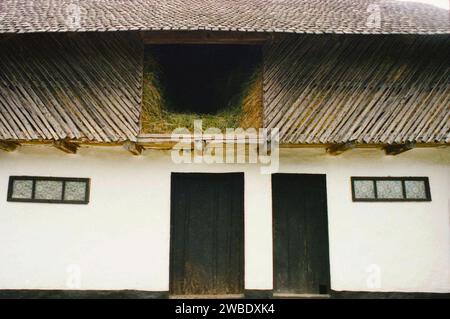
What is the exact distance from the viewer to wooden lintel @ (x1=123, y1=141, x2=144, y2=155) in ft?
22.4

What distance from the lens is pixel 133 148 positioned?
22.9 ft

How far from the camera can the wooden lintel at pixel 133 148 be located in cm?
→ 683

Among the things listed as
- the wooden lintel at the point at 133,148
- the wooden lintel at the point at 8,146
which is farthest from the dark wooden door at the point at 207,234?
the wooden lintel at the point at 8,146

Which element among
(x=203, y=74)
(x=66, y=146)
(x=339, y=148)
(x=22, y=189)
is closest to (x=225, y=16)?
(x=203, y=74)

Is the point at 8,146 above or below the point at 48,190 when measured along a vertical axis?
above

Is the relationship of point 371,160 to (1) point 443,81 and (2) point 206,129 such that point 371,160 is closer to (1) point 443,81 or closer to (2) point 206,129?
(1) point 443,81

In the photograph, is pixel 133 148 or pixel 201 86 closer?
pixel 133 148

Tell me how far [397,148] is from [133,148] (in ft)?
16.9

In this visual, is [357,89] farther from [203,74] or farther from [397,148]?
[203,74]

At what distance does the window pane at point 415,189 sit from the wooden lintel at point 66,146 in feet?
22.5

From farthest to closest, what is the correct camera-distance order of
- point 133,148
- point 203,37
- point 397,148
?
point 203,37 < point 397,148 < point 133,148

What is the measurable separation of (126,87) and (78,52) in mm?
1362

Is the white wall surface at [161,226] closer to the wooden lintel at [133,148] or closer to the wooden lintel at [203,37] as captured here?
the wooden lintel at [133,148]

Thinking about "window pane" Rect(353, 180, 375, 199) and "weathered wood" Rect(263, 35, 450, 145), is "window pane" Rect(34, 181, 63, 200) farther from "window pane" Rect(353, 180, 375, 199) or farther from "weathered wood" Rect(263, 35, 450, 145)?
"window pane" Rect(353, 180, 375, 199)
